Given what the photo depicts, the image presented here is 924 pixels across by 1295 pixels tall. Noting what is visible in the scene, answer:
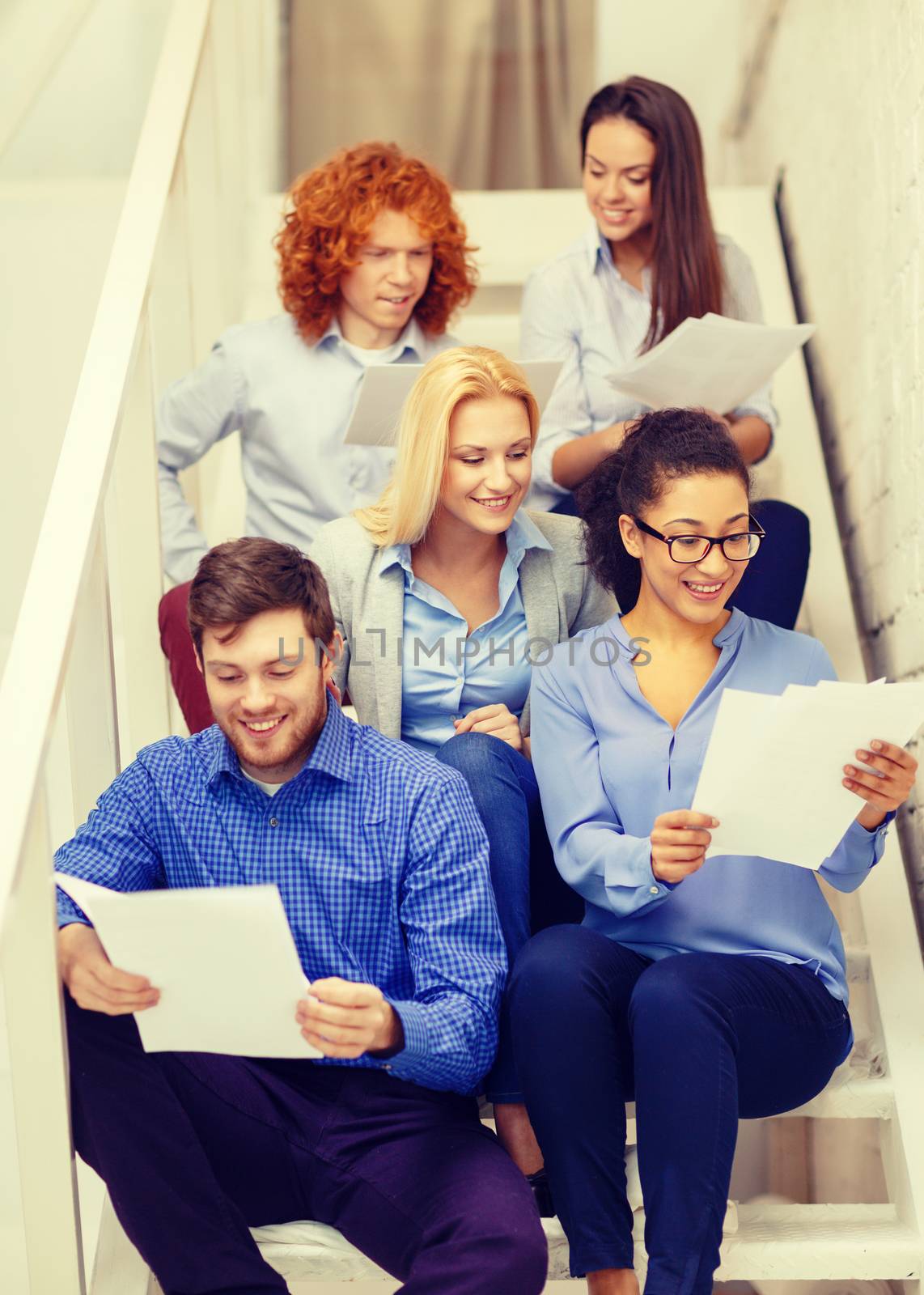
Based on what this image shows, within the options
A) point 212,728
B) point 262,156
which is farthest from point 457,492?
point 262,156

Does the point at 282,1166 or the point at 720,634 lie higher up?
the point at 720,634

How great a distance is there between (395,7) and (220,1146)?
351cm

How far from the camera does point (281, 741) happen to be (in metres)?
1.56

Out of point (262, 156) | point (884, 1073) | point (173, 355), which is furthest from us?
point (262, 156)

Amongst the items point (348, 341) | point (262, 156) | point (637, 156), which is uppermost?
point (262, 156)

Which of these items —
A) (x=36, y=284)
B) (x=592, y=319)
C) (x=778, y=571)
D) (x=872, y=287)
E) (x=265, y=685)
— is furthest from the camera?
(x=36, y=284)

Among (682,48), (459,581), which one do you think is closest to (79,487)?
(459,581)

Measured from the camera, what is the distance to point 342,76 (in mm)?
4238

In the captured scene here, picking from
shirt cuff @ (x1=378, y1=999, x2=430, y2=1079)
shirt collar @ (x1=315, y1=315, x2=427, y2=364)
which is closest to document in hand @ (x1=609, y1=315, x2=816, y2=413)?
shirt collar @ (x1=315, y1=315, x2=427, y2=364)

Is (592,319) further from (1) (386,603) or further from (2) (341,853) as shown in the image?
(2) (341,853)

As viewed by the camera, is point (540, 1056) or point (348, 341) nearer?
point (540, 1056)

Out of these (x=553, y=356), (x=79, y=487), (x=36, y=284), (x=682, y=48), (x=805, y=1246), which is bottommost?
(x=805, y=1246)

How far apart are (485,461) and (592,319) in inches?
26.9

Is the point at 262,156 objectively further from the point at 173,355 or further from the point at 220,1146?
the point at 220,1146
